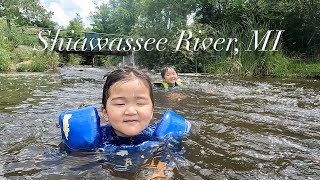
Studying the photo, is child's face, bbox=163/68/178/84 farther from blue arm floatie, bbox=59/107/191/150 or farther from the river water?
blue arm floatie, bbox=59/107/191/150

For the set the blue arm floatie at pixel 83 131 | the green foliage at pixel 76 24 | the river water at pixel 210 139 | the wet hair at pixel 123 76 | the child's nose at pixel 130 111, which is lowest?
the river water at pixel 210 139

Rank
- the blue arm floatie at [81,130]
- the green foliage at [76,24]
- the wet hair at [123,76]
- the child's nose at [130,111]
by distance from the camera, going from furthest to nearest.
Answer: the green foliage at [76,24] < the blue arm floatie at [81,130] < the wet hair at [123,76] < the child's nose at [130,111]

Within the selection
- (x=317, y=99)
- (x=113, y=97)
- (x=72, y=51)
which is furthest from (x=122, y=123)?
(x=72, y=51)

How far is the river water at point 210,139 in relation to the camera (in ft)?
7.74

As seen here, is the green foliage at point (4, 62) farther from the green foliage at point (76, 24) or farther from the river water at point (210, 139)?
the green foliage at point (76, 24)

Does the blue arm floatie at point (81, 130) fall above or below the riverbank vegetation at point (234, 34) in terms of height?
below

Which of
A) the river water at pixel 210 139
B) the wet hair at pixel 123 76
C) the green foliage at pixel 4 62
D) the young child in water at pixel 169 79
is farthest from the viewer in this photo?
the green foliage at pixel 4 62

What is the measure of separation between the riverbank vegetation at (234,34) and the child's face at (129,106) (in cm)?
1014

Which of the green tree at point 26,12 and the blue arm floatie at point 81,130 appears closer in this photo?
the blue arm floatie at point 81,130

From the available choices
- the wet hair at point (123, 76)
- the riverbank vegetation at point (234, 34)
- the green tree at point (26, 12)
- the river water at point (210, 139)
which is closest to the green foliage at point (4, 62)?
the riverbank vegetation at point (234, 34)

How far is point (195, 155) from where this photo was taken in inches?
110

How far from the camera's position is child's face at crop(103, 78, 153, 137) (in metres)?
2.51

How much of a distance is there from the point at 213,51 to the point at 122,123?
1220 cm

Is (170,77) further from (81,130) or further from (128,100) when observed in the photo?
(128,100)
